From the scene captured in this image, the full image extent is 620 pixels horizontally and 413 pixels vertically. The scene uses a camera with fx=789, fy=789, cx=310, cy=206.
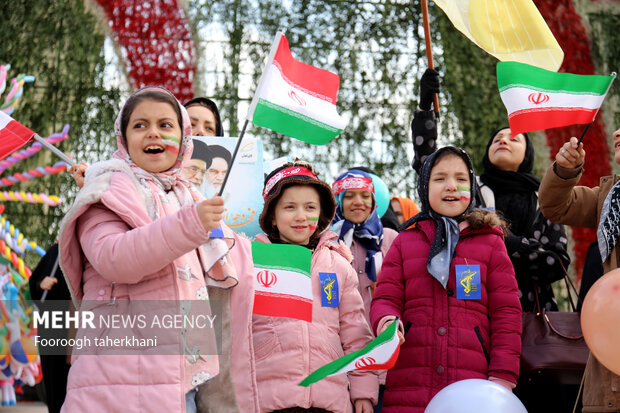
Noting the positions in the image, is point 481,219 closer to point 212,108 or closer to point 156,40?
point 212,108

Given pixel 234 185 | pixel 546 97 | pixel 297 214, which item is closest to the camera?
pixel 546 97

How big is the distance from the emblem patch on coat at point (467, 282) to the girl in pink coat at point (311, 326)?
368mm

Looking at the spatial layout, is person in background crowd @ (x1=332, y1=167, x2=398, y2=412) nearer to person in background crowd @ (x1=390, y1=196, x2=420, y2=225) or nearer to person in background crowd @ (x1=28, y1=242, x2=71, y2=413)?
person in background crowd @ (x1=390, y1=196, x2=420, y2=225)

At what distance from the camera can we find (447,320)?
281 centimetres

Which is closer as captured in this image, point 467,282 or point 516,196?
point 467,282

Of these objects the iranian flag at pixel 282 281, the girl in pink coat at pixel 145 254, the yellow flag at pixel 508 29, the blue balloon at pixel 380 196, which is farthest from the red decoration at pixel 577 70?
the girl in pink coat at pixel 145 254

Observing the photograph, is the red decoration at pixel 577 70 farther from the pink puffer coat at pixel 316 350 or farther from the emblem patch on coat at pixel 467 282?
the pink puffer coat at pixel 316 350

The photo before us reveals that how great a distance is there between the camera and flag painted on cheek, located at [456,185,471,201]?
3010 mm

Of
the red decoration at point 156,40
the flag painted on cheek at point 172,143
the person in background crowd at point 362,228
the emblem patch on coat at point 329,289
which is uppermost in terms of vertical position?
the red decoration at point 156,40

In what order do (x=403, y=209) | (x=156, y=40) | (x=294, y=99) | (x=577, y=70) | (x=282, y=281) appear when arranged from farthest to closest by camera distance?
(x=577, y=70)
(x=156, y=40)
(x=403, y=209)
(x=282, y=281)
(x=294, y=99)

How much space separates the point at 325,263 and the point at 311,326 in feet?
0.88

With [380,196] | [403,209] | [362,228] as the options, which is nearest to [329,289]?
[362,228]

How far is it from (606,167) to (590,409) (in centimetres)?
445

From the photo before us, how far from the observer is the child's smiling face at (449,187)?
2998 mm
